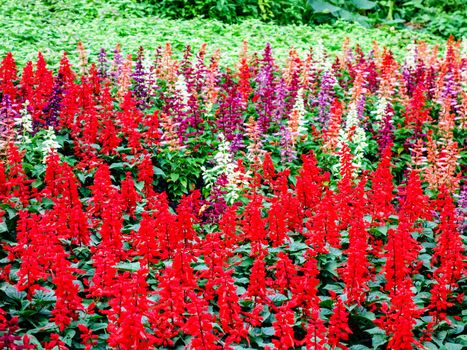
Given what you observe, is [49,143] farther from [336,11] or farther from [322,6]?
[336,11]

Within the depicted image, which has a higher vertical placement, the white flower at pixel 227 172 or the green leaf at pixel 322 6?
the white flower at pixel 227 172

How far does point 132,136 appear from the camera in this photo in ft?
26.2

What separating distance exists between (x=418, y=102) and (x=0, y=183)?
547cm

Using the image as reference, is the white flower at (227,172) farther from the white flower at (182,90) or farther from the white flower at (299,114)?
the white flower at (182,90)

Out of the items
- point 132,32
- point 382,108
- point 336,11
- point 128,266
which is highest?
point 382,108

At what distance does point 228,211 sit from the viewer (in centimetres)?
662

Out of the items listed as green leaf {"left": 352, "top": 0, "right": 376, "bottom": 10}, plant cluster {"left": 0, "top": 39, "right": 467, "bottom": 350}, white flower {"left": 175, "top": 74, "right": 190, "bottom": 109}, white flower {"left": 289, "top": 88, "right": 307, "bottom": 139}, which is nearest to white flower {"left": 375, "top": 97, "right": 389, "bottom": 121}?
plant cluster {"left": 0, "top": 39, "right": 467, "bottom": 350}

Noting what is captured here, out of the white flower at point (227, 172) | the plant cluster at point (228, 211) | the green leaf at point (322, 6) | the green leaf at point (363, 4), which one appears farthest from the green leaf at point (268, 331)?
the green leaf at point (363, 4)

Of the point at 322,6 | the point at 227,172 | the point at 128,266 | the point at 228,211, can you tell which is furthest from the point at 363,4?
the point at 128,266

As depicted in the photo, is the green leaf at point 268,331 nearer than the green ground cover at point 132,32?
Yes

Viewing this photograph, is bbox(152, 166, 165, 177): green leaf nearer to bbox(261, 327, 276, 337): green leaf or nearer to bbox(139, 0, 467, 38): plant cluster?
bbox(261, 327, 276, 337): green leaf

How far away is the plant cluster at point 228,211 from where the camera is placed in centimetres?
527

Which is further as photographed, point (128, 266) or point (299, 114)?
point (299, 114)

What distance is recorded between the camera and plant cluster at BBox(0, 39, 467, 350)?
17.3ft
